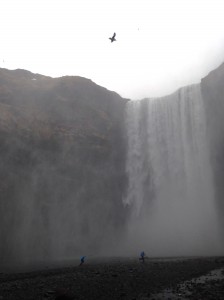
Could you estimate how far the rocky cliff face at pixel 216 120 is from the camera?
38.8 meters

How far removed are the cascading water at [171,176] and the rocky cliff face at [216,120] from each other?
40.8 inches

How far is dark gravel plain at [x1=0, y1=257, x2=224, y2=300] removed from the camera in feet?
45.3

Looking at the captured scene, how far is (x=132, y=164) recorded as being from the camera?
46.3 m

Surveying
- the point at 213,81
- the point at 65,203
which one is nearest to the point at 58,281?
the point at 65,203

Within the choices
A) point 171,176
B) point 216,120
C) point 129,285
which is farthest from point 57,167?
point 129,285

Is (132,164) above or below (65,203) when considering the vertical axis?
above

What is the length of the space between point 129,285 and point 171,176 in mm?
27964

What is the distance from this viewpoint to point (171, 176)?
142 feet

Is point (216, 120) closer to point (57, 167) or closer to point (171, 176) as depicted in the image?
point (171, 176)

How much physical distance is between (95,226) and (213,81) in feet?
75.8

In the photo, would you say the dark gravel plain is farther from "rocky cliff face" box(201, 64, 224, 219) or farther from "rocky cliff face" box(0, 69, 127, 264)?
"rocky cliff face" box(201, 64, 224, 219)

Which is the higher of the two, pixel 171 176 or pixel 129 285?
pixel 171 176

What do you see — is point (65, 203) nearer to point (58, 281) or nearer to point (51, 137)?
point (51, 137)

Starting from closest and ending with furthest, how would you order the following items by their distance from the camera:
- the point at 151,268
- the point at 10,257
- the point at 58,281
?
the point at 58,281, the point at 151,268, the point at 10,257
